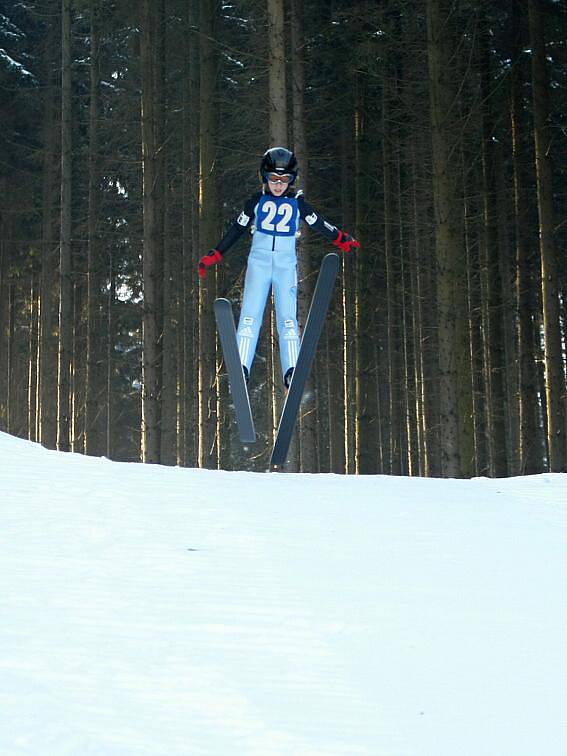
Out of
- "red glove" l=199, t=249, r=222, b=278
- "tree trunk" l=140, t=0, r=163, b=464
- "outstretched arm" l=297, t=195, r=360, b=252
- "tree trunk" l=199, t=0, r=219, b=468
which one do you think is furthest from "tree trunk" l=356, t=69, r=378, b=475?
"red glove" l=199, t=249, r=222, b=278

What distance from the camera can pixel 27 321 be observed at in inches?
1159

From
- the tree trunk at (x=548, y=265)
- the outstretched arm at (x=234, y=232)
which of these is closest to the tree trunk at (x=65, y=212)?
the tree trunk at (x=548, y=265)

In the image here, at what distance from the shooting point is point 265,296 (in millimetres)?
7410

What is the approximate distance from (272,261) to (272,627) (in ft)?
16.4

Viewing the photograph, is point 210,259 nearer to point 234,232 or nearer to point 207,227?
point 234,232

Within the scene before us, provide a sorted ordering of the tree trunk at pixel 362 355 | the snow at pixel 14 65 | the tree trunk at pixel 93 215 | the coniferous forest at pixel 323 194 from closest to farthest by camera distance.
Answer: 1. the coniferous forest at pixel 323 194
2. the tree trunk at pixel 362 355
3. the tree trunk at pixel 93 215
4. the snow at pixel 14 65

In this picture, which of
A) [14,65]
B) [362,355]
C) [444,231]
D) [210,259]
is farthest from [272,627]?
[14,65]

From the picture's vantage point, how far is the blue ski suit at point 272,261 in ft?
23.9

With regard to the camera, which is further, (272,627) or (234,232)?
(234,232)

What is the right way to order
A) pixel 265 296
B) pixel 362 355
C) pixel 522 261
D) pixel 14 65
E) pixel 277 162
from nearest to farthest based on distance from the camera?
pixel 277 162, pixel 265 296, pixel 362 355, pixel 522 261, pixel 14 65

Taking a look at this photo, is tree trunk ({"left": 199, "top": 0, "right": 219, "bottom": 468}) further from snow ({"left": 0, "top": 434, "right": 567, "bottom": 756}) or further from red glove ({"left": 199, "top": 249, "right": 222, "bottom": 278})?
snow ({"left": 0, "top": 434, "right": 567, "bottom": 756})

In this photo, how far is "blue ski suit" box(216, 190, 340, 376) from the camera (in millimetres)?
7297

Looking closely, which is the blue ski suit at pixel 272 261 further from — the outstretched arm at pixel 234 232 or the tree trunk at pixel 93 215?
the tree trunk at pixel 93 215

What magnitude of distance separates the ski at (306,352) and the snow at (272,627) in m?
2.47
